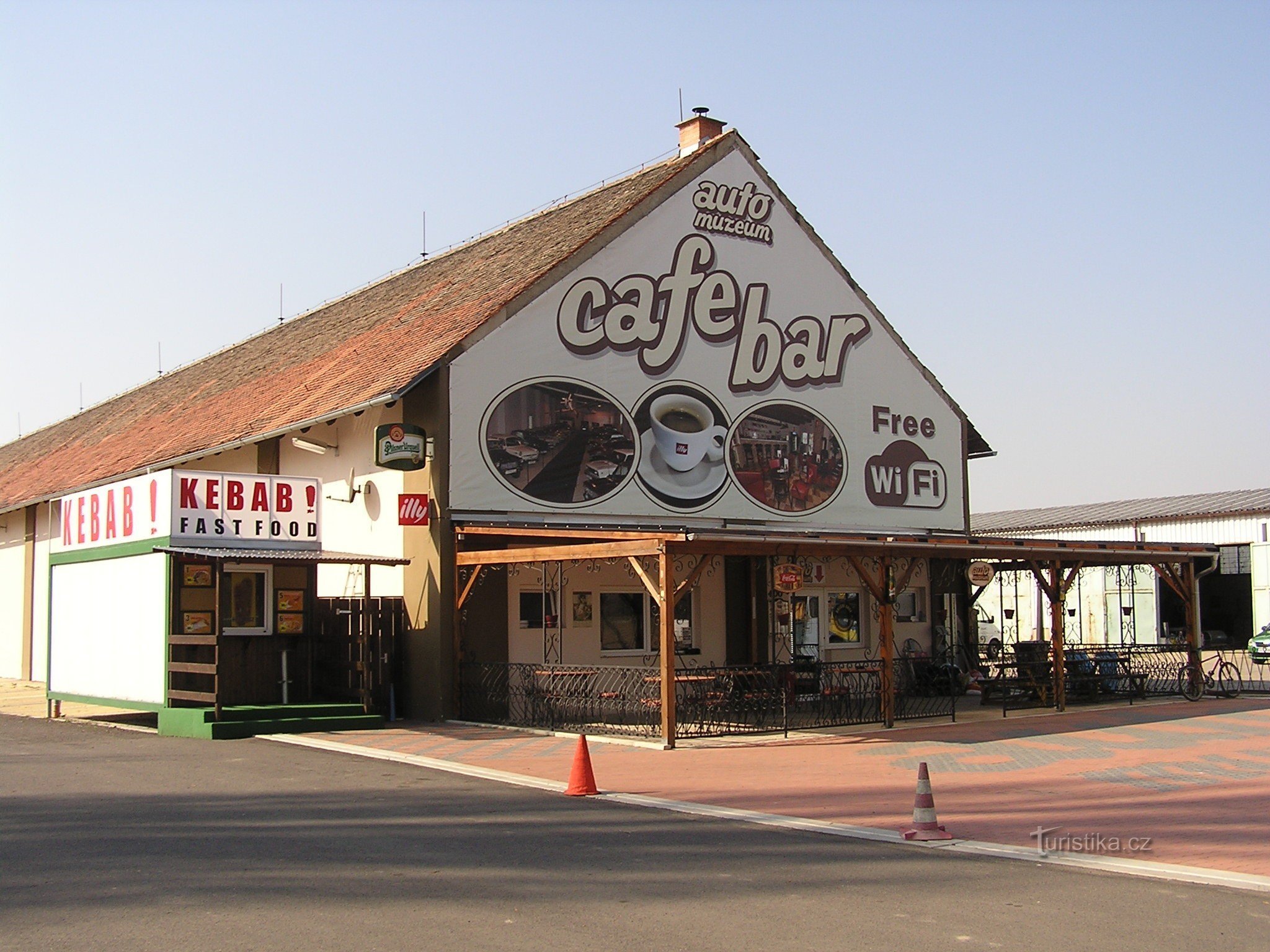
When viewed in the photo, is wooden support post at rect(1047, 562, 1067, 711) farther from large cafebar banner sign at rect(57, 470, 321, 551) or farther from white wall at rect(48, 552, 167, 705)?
white wall at rect(48, 552, 167, 705)

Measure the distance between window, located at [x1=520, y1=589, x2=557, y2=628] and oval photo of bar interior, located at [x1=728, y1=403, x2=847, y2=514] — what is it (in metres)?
4.75

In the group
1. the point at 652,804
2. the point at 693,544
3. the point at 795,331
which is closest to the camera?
the point at 652,804

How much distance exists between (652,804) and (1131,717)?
1154 centimetres

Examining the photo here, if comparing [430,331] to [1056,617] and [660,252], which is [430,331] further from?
[1056,617]

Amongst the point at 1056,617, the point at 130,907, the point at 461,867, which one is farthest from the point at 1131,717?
the point at 130,907

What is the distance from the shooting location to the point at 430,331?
22594 mm

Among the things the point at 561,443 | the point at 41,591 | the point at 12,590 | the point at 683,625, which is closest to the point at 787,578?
the point at 683,625

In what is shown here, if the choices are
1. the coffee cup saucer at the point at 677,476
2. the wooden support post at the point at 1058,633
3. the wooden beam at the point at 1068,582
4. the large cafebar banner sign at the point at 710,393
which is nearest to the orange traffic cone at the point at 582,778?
the large cafebar banner sign at the point at 710,393

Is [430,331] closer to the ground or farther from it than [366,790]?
farther from it

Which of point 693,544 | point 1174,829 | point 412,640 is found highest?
point 693,544

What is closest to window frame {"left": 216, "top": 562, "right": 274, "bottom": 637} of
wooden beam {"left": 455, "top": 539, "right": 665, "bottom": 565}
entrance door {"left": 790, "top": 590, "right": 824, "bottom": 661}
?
wooden beam {"left": 455, "top": 539, "right": 665, "bottom": 565}

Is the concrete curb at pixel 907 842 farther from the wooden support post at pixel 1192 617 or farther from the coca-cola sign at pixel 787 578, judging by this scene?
the wooden support post at pixel 1192 617

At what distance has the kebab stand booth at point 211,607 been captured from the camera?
61.3ft

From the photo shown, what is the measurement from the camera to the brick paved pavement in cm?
1099
